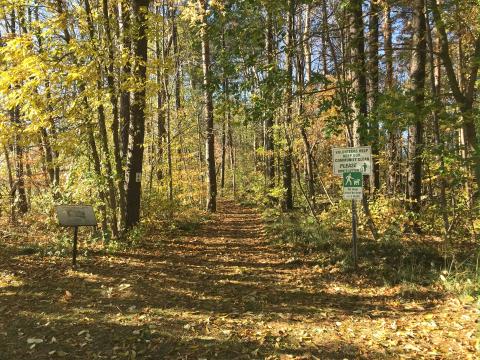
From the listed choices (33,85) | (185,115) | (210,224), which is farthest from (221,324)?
(185,115)

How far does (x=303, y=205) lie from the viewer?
15.2 m

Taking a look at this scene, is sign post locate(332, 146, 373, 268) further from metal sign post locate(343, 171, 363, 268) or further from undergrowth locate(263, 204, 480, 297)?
undergrowth locate(263, 204, 480, 297)

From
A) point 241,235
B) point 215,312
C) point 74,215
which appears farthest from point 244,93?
point 215,312

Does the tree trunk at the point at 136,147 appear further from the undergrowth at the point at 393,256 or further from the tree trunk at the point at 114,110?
the undergrowth at the point at 393,256

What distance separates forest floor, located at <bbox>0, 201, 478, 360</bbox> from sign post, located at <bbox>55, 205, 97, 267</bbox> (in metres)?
0.86

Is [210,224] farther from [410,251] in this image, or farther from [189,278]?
[410,251]

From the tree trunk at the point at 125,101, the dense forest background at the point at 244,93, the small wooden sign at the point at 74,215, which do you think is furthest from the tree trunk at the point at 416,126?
the small wooden sign at the point at 74,215

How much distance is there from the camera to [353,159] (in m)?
7.04

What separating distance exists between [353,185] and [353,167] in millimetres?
332

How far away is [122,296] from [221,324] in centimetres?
189

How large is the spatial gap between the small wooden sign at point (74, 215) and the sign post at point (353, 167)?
4808mm

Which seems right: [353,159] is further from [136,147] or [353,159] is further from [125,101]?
[125,101]

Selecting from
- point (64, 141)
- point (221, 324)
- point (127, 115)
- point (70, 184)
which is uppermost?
point (127, 115)

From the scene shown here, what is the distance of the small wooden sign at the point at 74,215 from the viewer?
7266 millimetres
